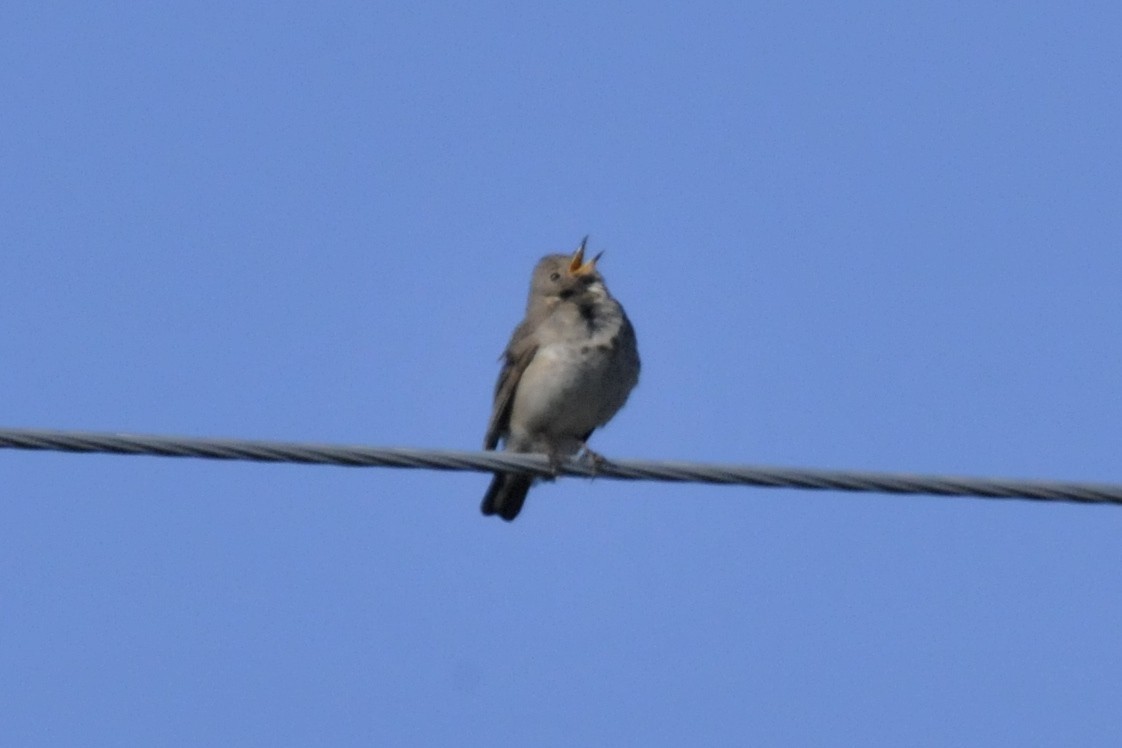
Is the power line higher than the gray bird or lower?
lower

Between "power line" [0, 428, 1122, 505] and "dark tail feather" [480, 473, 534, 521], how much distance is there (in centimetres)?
443

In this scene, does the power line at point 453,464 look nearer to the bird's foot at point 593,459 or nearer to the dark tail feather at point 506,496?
the bird's foot at point 593,459

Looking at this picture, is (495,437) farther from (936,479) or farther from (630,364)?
(936,479)

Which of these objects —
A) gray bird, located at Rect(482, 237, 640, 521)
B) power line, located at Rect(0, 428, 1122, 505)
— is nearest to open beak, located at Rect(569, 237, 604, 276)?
gray bird, located at Rect(482, 237, 640, 521)

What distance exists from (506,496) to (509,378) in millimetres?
698

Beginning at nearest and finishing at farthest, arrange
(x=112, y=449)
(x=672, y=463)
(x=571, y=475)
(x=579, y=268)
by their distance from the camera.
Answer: (x=112, y=449) → (x=672, y=463) → (x=571, y=475) → (x=579, y=268)

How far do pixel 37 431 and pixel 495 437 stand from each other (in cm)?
514

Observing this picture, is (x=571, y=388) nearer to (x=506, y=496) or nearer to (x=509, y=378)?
(x=509, y=378)

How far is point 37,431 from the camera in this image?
751cm

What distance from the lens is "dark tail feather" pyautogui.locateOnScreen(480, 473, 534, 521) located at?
1237cm

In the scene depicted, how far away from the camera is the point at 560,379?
38.7ft

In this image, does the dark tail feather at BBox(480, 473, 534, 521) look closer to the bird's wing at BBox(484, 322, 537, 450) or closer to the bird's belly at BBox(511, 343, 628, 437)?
the bird's wing at BBox(484, 322, 537, 450)

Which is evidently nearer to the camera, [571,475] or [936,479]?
[936,479]

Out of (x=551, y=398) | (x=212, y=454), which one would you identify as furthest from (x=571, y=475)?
(x=212, y=454)
